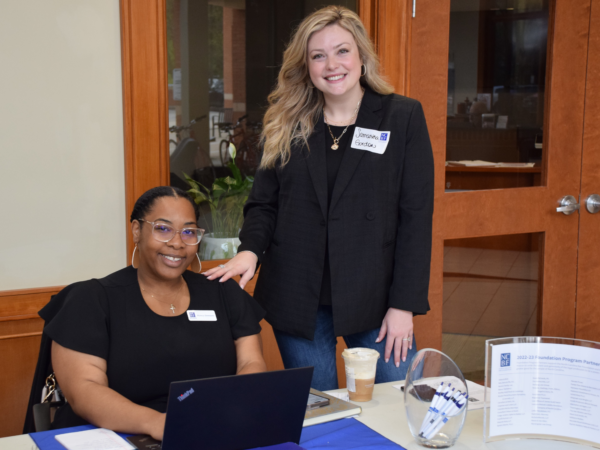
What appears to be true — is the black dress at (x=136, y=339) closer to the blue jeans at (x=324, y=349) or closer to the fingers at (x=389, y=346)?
the blue jeans at (x=324, y=349)

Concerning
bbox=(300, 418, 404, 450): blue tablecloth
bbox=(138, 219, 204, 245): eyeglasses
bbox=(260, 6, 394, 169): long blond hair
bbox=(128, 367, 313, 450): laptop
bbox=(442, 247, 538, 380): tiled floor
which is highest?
bbox=(260, 6, 394, 169): long blond hair

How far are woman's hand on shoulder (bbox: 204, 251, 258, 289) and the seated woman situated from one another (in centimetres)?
3

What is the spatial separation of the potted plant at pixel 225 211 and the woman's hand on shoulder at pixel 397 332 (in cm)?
107

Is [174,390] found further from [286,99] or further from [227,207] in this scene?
[227,207]

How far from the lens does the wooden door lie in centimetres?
291

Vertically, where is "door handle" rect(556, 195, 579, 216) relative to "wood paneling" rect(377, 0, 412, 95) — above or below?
below

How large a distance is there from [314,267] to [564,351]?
0.76 m

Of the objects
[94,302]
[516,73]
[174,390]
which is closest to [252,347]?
[94,302]

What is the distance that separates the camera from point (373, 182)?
181 cm

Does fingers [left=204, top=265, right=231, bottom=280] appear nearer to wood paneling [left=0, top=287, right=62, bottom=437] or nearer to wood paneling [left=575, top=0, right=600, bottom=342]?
wood paneling [left=0, top=287, right=62, bottom=437]

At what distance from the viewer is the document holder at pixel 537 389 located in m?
1.27

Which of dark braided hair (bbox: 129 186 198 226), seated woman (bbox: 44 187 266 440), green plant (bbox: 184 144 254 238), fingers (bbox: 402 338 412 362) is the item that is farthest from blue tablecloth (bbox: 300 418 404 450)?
green plant (bbox: 184 144 254 238)

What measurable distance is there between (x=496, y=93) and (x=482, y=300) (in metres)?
1.03

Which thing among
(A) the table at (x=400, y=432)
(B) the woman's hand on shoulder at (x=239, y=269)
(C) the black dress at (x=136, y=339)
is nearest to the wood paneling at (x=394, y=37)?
(B) the woman's hand on shoulder at (x=239, y=269)
